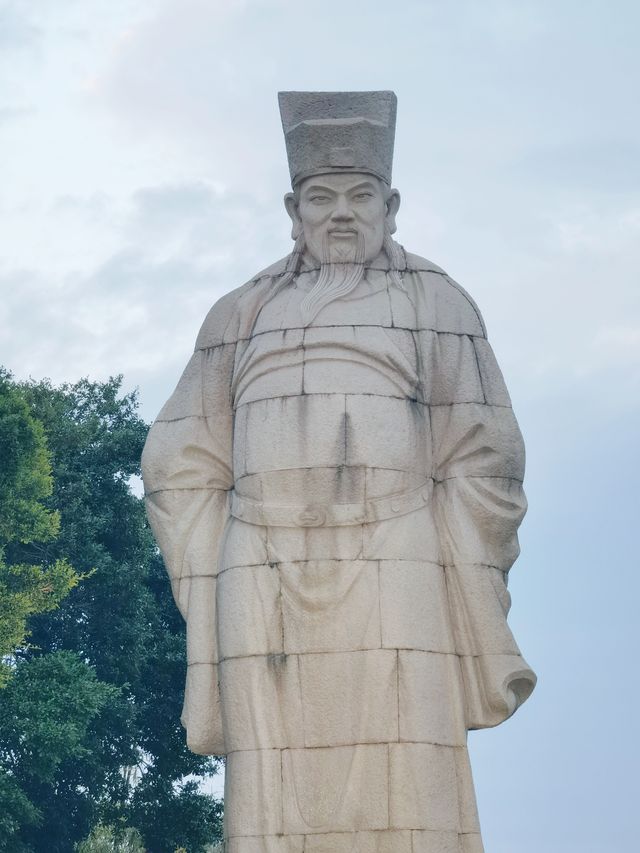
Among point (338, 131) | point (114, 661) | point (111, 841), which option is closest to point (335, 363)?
point (338, 131)

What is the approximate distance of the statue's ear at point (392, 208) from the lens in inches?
493

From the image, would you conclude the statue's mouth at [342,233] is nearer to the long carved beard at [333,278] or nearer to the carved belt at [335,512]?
the long carved beard at [333,278]

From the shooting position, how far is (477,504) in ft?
38.7

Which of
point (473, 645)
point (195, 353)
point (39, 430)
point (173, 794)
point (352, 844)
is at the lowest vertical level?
point (352, 844)

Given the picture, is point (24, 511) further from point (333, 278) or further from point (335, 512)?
point (335, 512)

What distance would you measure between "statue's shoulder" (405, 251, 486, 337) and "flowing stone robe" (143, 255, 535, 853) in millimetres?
18

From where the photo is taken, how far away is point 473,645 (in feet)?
38.1

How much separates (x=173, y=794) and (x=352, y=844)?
21.9m

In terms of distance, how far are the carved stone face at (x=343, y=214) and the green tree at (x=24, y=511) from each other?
55.6 ft

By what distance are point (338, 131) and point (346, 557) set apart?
3.32 meters

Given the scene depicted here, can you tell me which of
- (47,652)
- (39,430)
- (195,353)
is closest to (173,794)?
(47,652)

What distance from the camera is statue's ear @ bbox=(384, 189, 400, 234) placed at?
1252cm

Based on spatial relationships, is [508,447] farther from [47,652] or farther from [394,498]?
[47,652]

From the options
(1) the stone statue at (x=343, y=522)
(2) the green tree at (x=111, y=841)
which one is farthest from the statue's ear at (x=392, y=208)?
(2) the green tree at (x=111, y=841)
